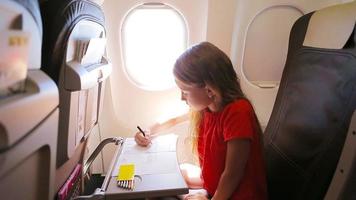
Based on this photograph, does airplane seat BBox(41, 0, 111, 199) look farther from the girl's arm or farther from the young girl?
the girl's arm

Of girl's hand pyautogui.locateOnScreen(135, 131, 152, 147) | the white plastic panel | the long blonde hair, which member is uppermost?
the white plastic panel

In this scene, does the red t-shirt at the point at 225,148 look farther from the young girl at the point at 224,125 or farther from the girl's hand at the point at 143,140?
the girl's hand at the point at 143,140

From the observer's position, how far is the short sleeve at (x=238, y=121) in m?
1.05

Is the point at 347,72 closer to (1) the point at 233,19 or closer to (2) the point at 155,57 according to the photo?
(1) the point at 233,19

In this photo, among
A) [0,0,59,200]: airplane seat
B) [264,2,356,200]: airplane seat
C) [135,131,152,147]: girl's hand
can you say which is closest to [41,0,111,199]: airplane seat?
[0,0,59,200]: airplane seat

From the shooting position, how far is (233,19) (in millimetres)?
1646

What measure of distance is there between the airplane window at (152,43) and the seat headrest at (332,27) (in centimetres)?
74

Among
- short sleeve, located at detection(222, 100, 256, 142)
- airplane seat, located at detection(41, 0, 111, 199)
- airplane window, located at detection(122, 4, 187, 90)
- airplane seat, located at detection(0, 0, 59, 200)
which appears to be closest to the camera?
airplane seat, located at detection(0, 0, 59, 200)

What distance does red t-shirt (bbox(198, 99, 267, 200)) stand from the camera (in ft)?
3.52

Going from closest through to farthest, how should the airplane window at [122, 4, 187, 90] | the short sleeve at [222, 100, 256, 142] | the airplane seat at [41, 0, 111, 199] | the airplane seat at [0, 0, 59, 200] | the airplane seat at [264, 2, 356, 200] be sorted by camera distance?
the airplane seat at [0, 0, 59, 200] < the airplane seat at [41, 0, 111, 199] < the airplane seat at [264, 2, 356, 200] < the short sleeve at [222, 100, 256, 142] < the airplane window at [122, 4, 187, 90]

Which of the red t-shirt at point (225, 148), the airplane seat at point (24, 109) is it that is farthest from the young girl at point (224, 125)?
the airplane seat at point (24, 109)

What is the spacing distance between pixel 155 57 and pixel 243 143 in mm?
934

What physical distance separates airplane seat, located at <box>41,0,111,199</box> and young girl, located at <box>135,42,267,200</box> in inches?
13.9

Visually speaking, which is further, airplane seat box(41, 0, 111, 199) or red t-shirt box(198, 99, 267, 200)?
red t-shirt box(198, 99, 267, 200)
